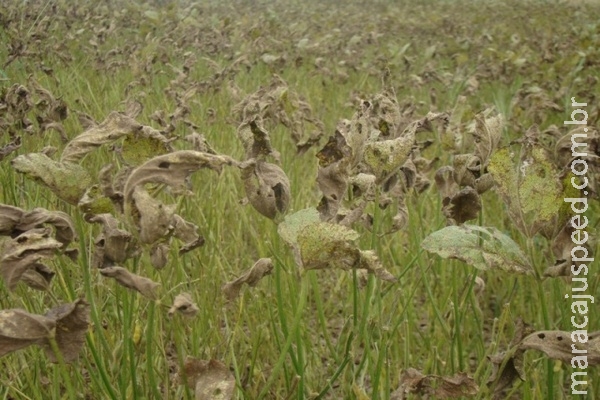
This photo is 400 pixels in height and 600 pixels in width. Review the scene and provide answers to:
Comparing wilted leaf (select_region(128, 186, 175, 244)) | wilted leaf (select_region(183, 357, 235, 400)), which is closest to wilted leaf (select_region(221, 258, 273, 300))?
wilted leaf (select_region(183, 357, 235, 400))

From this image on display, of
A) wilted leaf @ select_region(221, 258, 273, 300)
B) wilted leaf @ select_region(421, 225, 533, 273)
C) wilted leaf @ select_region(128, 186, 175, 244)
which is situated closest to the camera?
wilted leaf @ select_region(128, 186, 175, 244)

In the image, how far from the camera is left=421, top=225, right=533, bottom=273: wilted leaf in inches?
29.1

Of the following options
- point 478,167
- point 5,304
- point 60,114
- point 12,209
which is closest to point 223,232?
point 60,114

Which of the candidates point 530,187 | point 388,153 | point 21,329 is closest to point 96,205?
point 21,329

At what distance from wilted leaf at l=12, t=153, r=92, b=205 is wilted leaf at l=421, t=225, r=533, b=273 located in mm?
368

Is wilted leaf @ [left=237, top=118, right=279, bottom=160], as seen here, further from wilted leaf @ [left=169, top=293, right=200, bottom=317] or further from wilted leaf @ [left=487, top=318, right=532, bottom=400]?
wilted leaf @ [left=487, top=318, right=532, bottom=400]

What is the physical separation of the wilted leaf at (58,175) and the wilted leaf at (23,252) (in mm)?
55

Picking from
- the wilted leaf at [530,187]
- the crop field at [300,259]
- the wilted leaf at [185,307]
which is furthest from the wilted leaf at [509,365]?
the wilted leaf at [185,307]

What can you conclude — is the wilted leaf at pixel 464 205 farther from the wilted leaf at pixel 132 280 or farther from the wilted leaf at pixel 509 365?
the wilted leaf at pixel 132 280

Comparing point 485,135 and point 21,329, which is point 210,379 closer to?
point 21,329

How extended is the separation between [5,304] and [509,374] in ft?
3.72

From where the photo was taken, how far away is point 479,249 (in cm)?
75

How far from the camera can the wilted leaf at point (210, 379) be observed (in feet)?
2.39

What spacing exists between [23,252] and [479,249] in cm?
47
